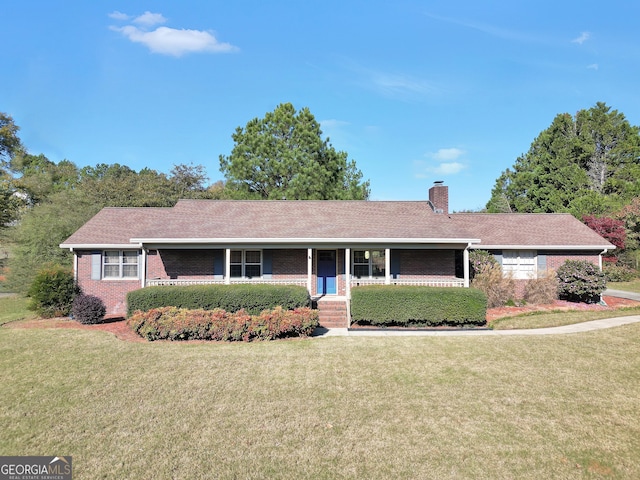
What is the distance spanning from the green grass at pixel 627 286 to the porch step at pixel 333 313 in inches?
703

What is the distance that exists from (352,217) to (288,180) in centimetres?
1411

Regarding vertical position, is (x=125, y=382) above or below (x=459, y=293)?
below

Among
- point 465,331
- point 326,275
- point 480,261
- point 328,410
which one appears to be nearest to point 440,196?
point 480,261

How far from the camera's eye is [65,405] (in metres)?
6.02

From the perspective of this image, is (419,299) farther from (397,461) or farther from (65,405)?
(65,405)

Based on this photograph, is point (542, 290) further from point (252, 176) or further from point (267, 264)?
point (252, 176)

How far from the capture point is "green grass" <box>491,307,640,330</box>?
40.3 feet

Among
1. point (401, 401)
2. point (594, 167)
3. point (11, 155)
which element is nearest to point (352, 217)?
point (401, 401)

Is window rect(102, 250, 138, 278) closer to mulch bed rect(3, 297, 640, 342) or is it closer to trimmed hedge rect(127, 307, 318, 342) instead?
mulch bed rect(3, 297, 640, 342)

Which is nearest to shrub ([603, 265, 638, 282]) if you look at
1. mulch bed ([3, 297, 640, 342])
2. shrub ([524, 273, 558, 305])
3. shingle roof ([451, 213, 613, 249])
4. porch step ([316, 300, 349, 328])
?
shingle roof ([451, 213, 613, 249])

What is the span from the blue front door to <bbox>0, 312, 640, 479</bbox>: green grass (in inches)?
247

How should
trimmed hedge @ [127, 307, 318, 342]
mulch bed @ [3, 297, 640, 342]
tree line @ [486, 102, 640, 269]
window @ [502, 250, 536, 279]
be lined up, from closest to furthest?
trimmed hedge @ [127, 307, 318, 342]
mulch bed @ [3, 297, 640, 342]
window @ [502, 250, 536, 279]
tree line @ [486, 102, 640, 269]

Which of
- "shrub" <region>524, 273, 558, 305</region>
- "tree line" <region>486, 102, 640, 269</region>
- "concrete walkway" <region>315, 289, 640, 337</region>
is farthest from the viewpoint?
"tree line" <region>486, 102, 640, 269</region>

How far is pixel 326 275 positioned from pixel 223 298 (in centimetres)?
515
